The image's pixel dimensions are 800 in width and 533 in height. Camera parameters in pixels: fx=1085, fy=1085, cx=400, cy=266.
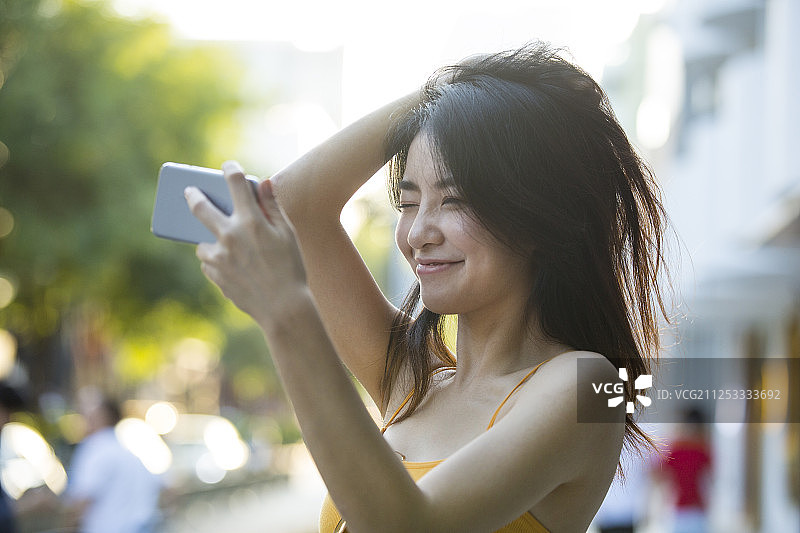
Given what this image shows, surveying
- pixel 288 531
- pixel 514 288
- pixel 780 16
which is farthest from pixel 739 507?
pixel 514 288

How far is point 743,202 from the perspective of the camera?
41.3 feet

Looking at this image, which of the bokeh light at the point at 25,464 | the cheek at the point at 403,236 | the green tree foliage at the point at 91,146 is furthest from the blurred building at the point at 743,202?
the green tree foliage at the point at 91,146

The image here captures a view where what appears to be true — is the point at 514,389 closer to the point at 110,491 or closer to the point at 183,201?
the point at 183,201

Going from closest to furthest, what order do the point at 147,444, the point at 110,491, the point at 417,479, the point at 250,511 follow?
1. the point at 417,479
2. the point at 110,491
3. the point at 147,444
4. the point at 250,511

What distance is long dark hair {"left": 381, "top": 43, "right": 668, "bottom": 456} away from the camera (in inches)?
70.7

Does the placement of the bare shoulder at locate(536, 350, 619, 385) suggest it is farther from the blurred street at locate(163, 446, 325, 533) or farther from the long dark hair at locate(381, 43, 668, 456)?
the blurred street at locate(163, 446, 325, 533)

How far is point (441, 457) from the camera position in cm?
181

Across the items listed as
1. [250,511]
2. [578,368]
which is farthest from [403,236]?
[250,511]

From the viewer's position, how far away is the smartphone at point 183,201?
1.44 metres

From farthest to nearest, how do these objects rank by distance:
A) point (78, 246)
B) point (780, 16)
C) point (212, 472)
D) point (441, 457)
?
point (212, 472) → point (78, 246) → point (780, 16) → point (441, 457)

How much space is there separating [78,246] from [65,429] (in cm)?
310

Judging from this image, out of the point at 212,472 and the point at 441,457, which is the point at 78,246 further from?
the point at 441,457

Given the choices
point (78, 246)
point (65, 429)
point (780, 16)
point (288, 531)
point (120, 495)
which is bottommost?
point (288, 531)

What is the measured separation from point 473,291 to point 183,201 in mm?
524
